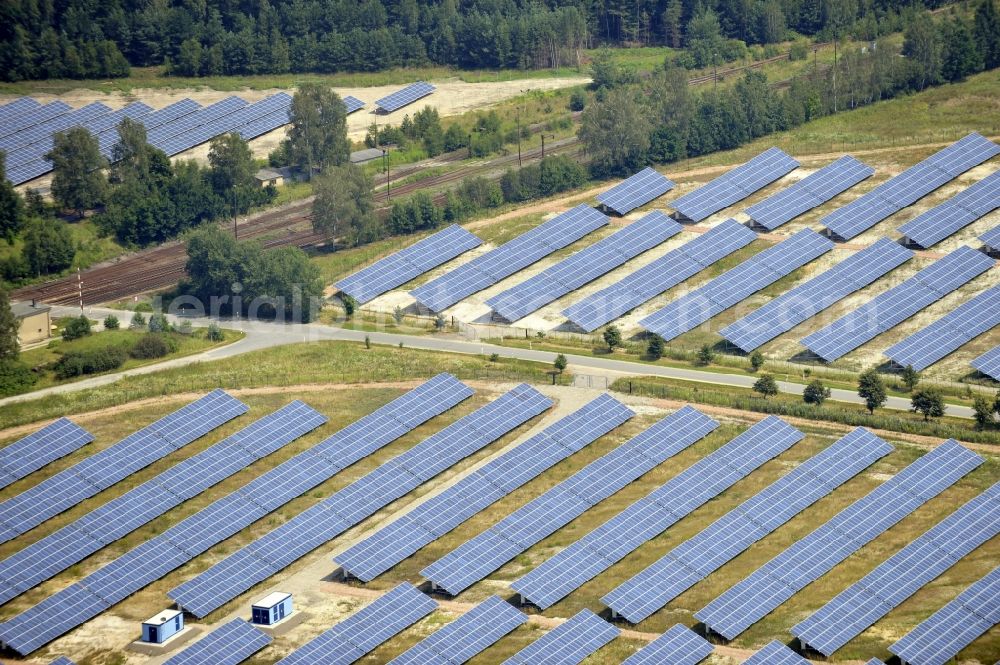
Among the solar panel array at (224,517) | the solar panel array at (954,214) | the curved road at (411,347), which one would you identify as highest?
the solar panel array at (954,214)

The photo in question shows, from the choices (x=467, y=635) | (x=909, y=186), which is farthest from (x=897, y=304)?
(x=467, y=635)

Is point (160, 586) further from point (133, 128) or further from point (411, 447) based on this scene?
point (133, 128)

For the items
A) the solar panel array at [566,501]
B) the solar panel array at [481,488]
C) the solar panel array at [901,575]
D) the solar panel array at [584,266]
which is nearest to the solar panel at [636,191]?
the solar panel array at [584,266]

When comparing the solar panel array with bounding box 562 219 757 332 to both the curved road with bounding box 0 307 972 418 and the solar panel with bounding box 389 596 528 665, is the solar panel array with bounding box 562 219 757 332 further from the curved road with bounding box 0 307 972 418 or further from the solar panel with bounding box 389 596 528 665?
the solar panel with bounding box 389 596 528 665

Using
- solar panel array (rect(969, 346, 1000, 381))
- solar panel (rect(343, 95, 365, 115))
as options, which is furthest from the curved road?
solar panel (rect(343, 95, 365, 115))

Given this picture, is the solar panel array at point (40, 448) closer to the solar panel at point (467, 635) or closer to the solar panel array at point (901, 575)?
the solar panel at point (467, 635)

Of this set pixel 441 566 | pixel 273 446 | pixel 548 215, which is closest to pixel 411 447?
pixel 273 446
